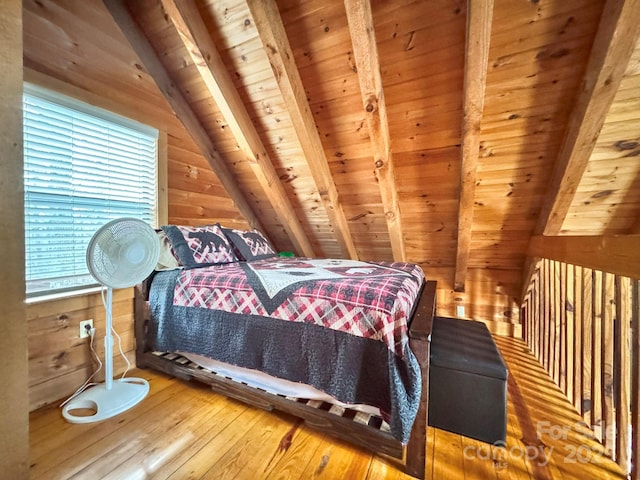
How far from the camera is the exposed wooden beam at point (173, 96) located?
2.10 m

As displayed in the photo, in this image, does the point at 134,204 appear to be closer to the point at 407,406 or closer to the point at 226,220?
the point at 226,220

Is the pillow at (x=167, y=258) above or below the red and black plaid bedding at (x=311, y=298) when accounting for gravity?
above

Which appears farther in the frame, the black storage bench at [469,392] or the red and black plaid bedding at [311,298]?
the black storage bench at [469,392]

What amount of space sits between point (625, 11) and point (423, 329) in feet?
5.87

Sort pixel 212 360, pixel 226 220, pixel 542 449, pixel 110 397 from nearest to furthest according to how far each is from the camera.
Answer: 1. pixel 542 449
2. pixel 110 397
3. pixel 212 360
4. pixel 226 220

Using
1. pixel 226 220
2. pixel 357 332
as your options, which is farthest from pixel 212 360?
pixel 226 220

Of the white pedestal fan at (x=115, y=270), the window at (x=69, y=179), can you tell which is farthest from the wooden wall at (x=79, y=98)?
the white pedestal fan at (x=115, y=270)

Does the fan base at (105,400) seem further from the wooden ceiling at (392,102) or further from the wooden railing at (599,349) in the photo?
the wooden railing at (599,349)

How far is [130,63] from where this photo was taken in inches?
83.7

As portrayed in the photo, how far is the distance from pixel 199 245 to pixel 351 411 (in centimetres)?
169

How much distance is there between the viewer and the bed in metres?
1.19

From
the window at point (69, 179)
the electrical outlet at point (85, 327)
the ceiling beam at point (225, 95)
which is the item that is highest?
the ceiling beam at point (225, 95)

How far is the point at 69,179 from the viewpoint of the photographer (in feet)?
5.77

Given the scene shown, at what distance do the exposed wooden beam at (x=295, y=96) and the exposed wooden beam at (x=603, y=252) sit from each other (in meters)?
1.85
